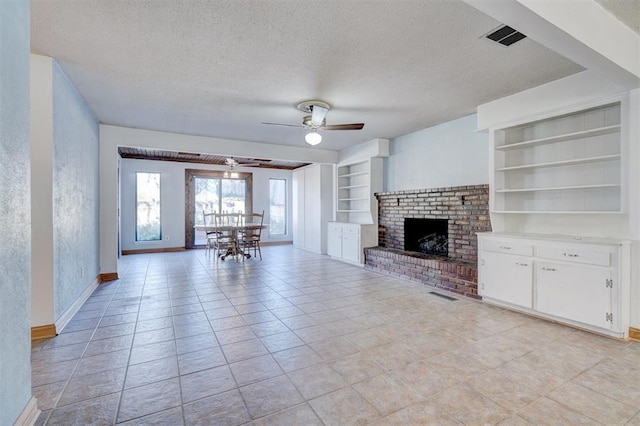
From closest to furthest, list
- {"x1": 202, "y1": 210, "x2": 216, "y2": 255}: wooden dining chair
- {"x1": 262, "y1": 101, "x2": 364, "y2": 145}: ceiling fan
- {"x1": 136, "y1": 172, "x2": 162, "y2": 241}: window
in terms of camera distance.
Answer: {"x1": 262, "y1": 101, "x2": 364, "y2": 145}: ceiling fan
{"x1": 202, "y1": 210, "x2": 216, "y2": 255}: wooden dining chair
{"x1": 136, "y1": 172, "x2": 162, "y2": 241}: window

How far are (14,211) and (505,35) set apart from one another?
3.46 m

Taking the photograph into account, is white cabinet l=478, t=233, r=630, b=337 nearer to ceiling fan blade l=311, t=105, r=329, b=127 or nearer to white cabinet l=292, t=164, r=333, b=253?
ceiling fan blade l=311, t=105, r=329, b=127

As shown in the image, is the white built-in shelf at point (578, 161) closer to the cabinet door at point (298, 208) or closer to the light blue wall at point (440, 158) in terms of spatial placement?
the light blue wall at point (440, 158)

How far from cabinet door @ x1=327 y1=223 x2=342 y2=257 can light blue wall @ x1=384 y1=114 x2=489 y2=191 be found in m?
1.46

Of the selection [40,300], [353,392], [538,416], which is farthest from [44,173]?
[538,416]

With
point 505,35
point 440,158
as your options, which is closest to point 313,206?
point 440,158

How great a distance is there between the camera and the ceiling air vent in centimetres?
227

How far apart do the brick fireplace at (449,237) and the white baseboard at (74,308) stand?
4400mm

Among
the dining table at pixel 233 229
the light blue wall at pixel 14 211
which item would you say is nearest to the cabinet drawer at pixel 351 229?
the dining table at pixel 233 229

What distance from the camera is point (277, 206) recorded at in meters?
9.75

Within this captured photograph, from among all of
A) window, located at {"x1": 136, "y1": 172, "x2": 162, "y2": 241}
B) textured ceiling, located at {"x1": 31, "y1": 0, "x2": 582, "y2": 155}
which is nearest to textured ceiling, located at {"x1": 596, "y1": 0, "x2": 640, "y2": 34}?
textured ceiling, located at {"x1": 31, "y1": 0, "x2": 582, "y2": 155}

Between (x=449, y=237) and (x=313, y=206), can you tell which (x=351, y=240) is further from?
(x=313, y=206)

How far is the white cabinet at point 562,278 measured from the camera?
8.73 feet

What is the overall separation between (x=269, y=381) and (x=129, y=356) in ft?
4.04
